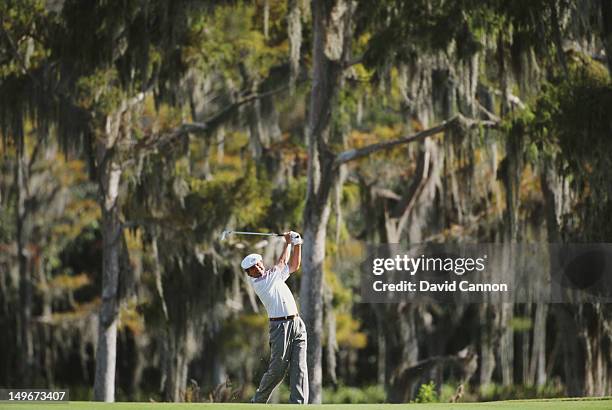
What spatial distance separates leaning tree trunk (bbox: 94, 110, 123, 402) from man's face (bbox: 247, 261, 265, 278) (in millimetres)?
10939

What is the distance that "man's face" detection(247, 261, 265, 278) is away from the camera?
478 inches

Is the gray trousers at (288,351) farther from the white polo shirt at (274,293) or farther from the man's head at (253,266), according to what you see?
the man's head at (253,266)

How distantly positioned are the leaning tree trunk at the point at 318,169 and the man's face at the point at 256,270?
856 centimetres

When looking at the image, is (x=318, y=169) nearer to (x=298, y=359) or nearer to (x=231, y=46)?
(x=231, y=46)

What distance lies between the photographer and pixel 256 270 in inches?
479

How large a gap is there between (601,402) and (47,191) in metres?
24.5

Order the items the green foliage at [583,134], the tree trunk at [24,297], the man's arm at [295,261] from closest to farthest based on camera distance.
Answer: the man's arm at [295,261] → the green foliage at [583,134] → the tree trunk at [24,297]

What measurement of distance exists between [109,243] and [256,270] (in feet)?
37.1

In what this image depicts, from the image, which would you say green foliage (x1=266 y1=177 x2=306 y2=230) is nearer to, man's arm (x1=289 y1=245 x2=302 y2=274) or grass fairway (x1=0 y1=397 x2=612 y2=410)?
grass fairway (x1=0 y1=397 x2=612 y2=410)

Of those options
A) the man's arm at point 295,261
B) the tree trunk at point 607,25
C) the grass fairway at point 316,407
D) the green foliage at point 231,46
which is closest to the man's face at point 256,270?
the man's arm at point 295,261

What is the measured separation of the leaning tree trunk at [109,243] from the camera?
22.8 m

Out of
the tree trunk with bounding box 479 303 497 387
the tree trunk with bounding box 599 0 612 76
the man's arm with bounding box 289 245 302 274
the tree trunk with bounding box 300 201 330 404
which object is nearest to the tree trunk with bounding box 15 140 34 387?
the tree trunk with bounding box 479 303 497 387

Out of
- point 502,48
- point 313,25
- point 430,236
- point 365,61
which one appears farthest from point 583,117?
point 430,236

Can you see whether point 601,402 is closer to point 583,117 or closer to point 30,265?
point 583,117
